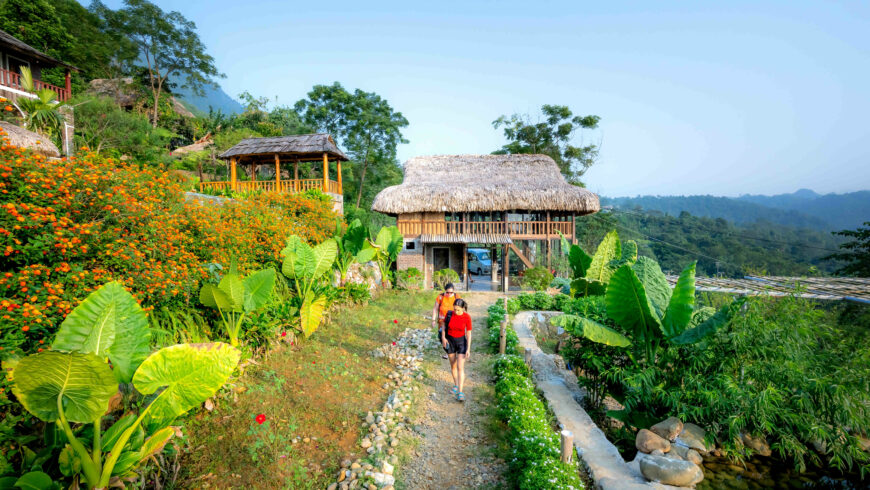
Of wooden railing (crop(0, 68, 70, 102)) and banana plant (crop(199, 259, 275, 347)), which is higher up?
wooden railing (crop(0, 68, 70, 102))

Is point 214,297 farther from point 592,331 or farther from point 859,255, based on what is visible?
point 859,255

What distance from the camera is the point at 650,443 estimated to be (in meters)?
3.79

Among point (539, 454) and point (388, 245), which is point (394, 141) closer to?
point (388, 245)

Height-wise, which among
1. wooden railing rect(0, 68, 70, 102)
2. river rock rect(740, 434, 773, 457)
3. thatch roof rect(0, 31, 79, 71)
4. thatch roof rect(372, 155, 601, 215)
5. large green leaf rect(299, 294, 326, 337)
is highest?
thatch roof rect(0, 31, 79, 71)

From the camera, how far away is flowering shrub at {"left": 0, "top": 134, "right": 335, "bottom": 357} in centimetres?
267

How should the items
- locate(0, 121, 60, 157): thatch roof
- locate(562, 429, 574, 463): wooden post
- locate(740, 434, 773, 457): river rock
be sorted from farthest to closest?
locate(0, 121, 60, 157): thatch roof → locate(740, 434, 773, 457): river rock → locate(562, 429, 574, 463): wooden post

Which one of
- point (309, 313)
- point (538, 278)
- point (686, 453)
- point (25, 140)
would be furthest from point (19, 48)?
point (686, 453)

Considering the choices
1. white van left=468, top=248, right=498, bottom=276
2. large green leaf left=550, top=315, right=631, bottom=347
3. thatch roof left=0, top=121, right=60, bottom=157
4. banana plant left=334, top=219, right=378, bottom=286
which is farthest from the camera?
white van left=468, top=248, right=498, bottom=276

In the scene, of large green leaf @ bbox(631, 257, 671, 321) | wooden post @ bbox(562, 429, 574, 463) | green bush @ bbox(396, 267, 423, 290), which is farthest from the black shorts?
green bush @ bbox(396, 267, 423, 290)

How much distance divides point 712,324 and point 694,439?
126 centimetres

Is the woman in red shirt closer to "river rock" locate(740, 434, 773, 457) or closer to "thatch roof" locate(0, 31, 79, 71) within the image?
"river rock" locate(740, 434, 773, 457)

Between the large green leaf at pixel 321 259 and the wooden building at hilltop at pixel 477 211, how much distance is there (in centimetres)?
776

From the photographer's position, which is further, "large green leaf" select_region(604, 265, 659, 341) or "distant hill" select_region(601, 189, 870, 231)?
"distant hill" select_region(601, 189, 870, 231)

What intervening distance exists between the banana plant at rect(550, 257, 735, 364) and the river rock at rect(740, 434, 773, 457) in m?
1.19
